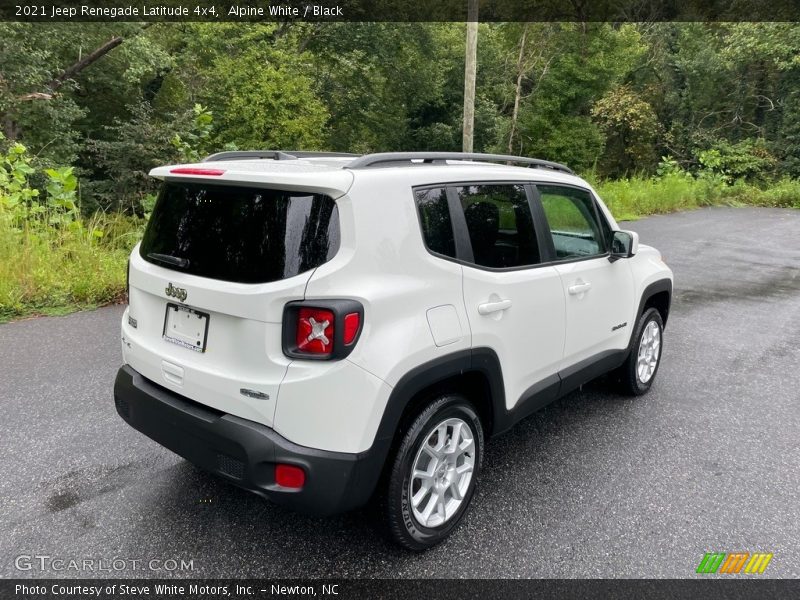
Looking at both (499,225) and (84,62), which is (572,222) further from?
(84,62)

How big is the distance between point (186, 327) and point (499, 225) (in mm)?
1632

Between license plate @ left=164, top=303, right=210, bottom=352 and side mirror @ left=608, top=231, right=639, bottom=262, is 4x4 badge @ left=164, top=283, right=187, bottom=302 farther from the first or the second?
side mirror @ left=608, top=231, right=639, bottom=262

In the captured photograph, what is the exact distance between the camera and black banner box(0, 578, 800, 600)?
2377 millimetres

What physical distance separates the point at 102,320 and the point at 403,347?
482 cm

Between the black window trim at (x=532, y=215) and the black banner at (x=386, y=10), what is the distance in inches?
792

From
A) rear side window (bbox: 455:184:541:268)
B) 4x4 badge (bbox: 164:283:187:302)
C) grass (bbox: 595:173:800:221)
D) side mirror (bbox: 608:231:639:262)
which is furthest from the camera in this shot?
grass (bbox: 595:173:800:221)

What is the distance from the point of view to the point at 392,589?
2418 mm

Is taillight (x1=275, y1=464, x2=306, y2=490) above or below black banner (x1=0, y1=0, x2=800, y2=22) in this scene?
below

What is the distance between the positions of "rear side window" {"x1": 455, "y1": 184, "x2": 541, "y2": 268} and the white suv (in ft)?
0.03

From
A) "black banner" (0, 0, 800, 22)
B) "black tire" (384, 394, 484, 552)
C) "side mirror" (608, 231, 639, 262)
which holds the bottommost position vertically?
"black tire" (384, 394, 484, 552)

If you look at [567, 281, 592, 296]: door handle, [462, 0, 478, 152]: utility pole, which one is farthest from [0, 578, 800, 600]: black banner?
[462, 0, 478, 152]: utility pole

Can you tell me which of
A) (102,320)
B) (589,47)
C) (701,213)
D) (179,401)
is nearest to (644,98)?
A: (589,47)

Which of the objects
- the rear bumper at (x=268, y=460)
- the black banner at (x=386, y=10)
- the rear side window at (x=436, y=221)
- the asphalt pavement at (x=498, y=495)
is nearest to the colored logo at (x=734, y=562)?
the asphalt pavement at (x=498, y=495)

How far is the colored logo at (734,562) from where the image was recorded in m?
2.57
